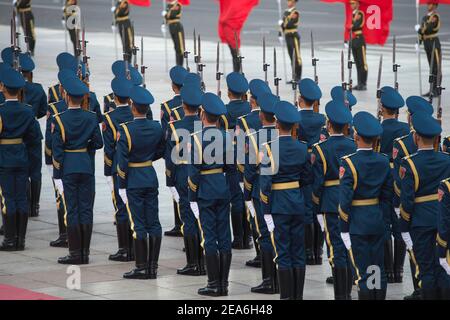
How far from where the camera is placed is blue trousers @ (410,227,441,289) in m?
11.5

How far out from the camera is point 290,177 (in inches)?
472

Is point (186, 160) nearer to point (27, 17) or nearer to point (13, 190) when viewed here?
point (13, 190)

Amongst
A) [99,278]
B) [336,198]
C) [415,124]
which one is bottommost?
[99,278]

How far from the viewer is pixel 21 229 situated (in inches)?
570

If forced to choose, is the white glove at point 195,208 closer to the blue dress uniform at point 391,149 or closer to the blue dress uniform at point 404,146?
the blue dress uniform at point 391,149

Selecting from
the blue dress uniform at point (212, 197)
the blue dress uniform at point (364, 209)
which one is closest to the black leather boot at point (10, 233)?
the blue dress uniform at point (212, 197)

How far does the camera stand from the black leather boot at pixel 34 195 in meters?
16.2

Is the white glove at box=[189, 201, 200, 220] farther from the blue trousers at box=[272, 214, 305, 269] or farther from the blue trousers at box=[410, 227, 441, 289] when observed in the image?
the blue trousers at box=[410, 227, 441, 289]

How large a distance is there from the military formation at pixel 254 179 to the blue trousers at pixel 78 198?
1cm

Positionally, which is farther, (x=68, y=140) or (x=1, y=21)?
(x=1, y=21)

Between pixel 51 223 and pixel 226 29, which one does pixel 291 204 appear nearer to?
pixel 51 223

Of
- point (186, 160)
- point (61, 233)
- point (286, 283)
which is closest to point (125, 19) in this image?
point (61, 233)

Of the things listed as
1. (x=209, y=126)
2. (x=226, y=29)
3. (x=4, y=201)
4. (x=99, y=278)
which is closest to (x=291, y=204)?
(x=209, y=126)
